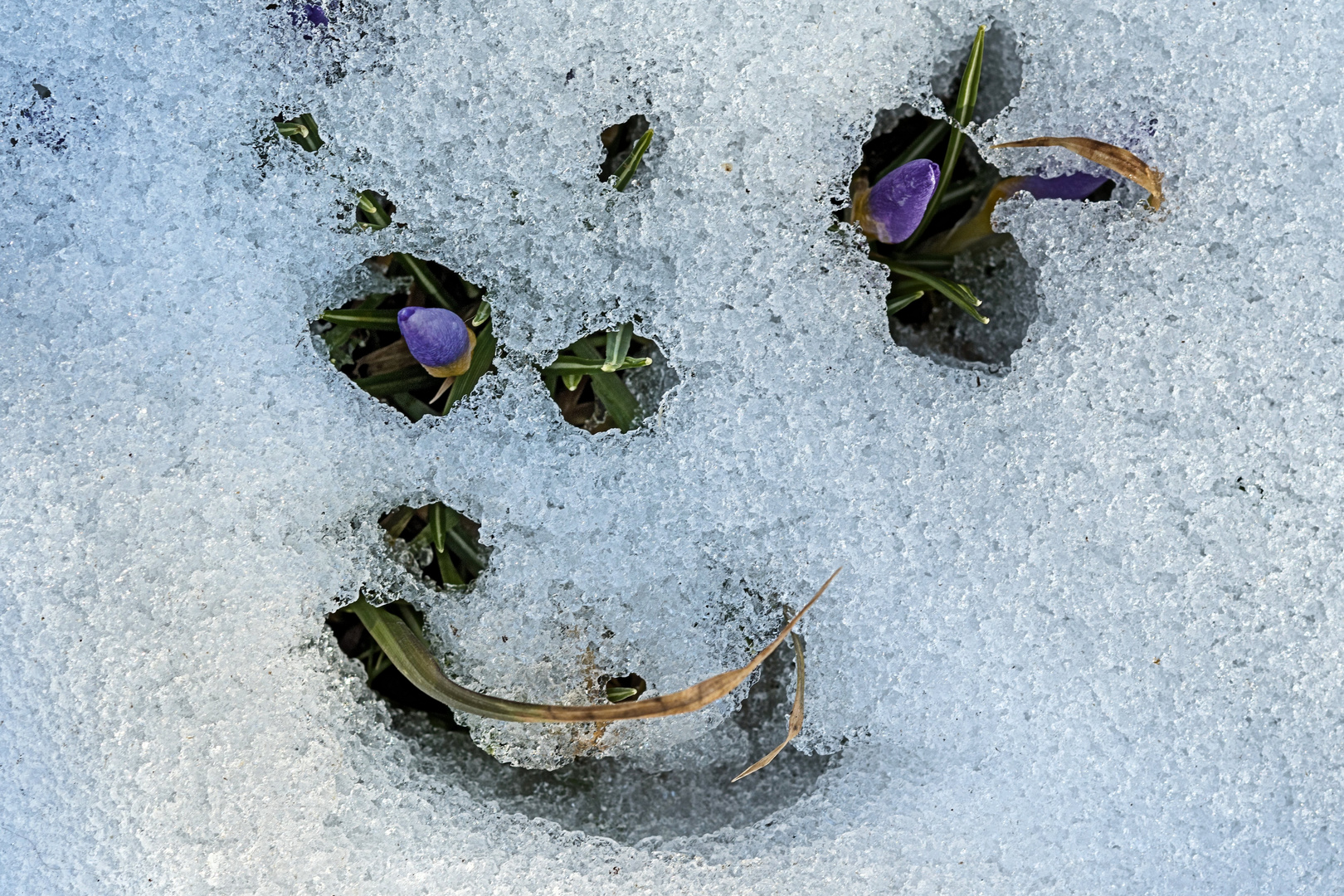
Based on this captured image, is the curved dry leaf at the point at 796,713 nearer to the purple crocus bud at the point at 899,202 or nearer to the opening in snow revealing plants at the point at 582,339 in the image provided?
the opening in snow revealing plants at the point at 582,339

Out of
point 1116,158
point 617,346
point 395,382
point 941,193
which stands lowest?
point 395,382

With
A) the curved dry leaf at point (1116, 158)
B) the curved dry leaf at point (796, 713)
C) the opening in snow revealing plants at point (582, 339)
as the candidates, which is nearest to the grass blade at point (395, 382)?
the opening in snow revealing plants at point (582, 339)

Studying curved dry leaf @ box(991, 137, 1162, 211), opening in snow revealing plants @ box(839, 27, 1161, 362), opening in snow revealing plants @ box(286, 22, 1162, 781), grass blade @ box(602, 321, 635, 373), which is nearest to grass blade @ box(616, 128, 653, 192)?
opening in snow revealing plants @ box(286, 22, 1162, 781)

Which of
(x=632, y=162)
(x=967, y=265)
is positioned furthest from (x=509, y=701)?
(x=967, y=265)

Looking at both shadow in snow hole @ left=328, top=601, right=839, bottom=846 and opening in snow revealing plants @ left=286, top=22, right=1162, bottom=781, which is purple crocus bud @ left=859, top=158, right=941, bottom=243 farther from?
shadow in snow hole @ left=328, top=601, right=839, bottom=846

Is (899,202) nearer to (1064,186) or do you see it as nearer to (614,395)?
(1064,186)

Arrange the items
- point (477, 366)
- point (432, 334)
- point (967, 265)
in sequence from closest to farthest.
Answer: point (432, 334)
point (477, 366)
point (967, 265)

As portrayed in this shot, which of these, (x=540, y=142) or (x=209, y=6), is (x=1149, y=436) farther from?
(x=209, y=6)
